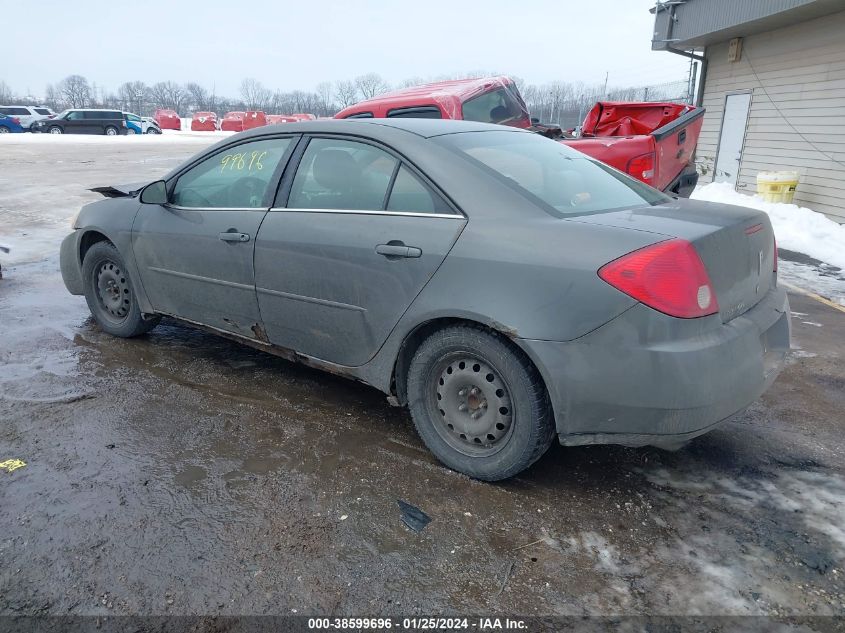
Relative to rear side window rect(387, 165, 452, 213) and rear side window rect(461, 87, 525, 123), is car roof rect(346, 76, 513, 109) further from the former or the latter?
rear side window rect(387, 165, 452, 213)

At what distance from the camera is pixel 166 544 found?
2.42 meters

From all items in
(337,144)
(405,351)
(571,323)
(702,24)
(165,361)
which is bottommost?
(165,361)

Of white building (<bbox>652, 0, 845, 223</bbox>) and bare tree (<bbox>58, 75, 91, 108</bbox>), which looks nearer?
white building (<bbox>652, 0, 845, 223</bbox>)

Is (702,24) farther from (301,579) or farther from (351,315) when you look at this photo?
(301,579)

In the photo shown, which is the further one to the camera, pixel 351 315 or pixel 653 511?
pixel 351 315

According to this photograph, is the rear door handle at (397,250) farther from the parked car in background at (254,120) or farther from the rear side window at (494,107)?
the parked car in background at (254,120)

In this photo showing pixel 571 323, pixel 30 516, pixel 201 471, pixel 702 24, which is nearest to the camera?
pixel 571 323

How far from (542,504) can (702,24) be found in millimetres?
13042

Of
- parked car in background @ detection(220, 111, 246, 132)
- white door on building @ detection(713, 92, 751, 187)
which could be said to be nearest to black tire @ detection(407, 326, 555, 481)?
white door on building @ detection(713, 92, 751, 187)

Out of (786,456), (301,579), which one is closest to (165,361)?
(301,579)

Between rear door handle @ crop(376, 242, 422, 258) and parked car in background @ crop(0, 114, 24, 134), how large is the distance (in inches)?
1800

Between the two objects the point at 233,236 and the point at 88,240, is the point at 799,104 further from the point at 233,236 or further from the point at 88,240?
the point at 88,240

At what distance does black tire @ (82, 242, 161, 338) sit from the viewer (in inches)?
178

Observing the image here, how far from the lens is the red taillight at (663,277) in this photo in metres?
2.31
